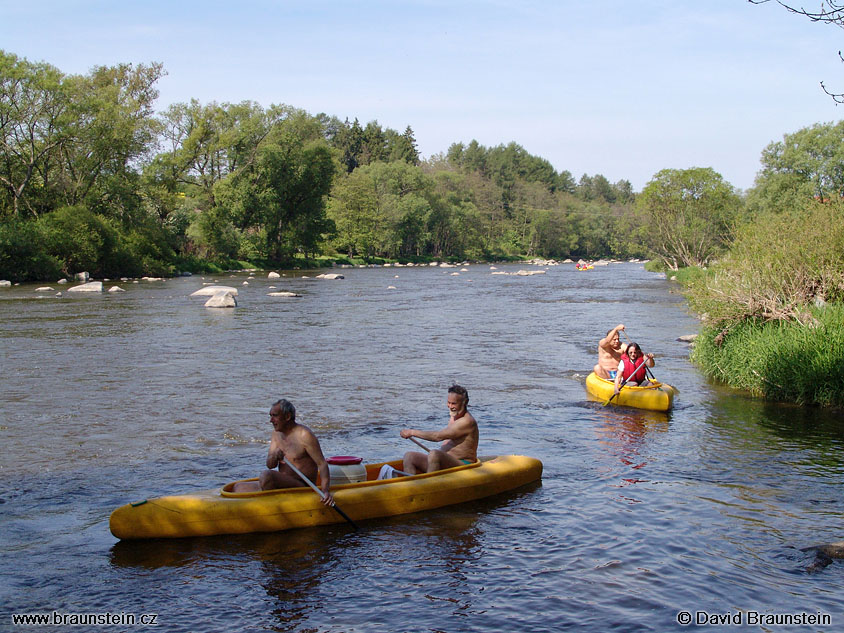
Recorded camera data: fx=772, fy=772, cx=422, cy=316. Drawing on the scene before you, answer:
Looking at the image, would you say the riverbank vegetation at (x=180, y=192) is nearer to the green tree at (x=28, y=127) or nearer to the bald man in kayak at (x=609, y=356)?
the green tree at (x=28, y=127)

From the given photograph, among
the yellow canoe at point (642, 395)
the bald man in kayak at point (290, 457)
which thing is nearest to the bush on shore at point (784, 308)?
the yellow canoe at point (642, 395)

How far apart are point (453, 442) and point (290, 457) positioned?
196 cm

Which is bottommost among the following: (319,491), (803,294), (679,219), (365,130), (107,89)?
(319,491)

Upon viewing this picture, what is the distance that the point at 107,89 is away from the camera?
148ft

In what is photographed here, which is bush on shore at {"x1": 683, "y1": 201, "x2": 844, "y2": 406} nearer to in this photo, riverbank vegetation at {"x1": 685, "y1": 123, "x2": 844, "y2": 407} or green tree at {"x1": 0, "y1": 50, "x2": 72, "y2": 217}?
riverbank vegetation at {"x1": 685, "y1": 123, "x2": 844, "y2": 407}

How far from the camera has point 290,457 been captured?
23.1 ft

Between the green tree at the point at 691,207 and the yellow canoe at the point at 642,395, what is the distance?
3514 centimetres

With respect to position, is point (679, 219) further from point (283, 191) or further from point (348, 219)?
point (348, 219)

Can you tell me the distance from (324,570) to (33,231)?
3632 cm

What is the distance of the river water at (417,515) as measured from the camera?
18.8 ft

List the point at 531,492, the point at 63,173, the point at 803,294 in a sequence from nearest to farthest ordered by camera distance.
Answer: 1. the point at 531,492
2. the point at 803,294
3. the point at 63,173

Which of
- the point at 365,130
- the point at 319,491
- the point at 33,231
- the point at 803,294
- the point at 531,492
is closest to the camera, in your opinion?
the point at 319,491

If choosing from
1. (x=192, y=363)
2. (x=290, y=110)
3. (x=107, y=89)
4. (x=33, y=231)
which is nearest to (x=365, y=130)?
(x=290, y=110)

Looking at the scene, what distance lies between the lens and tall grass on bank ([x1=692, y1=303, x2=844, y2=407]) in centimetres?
1134
